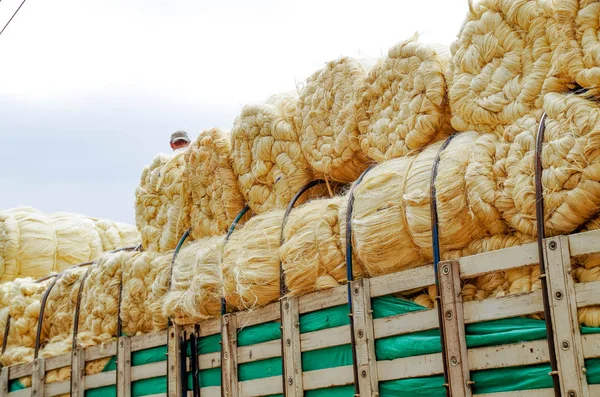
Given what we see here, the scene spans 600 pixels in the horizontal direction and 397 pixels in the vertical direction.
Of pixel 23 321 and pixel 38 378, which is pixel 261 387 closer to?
pixel 38 378

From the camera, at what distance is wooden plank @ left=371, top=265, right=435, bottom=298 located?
3902 mm

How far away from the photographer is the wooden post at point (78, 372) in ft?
22.2

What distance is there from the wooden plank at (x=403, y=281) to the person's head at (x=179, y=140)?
607 centimetres

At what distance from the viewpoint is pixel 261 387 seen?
16.1ft

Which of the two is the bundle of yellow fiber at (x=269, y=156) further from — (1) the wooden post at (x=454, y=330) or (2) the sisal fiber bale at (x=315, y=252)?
(1) the wooden post at (x=454, y=330)

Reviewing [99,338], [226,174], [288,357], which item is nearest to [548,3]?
[288,357]

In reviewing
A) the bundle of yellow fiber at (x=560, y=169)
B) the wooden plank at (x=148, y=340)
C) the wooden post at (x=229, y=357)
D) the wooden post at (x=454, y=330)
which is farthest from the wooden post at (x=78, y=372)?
the bundle of yellow fiber at (x=560, y=169)

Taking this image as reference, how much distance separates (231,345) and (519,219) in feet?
7.96

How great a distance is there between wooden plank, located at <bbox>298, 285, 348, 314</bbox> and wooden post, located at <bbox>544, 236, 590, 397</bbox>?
1.38 metres

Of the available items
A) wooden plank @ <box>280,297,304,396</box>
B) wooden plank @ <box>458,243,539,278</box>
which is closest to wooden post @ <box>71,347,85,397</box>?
wooden plank @ <box>280,297,304,396</box>

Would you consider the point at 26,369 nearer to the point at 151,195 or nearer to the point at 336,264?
the point at 151,195

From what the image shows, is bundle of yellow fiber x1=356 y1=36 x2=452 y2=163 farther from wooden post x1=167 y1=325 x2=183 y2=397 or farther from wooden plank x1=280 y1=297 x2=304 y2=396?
wooden post x1=167 y1=325 x2=183 y2=397

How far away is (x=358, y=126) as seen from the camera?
4863 millimetres

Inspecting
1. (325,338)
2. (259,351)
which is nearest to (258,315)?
(259,351)
